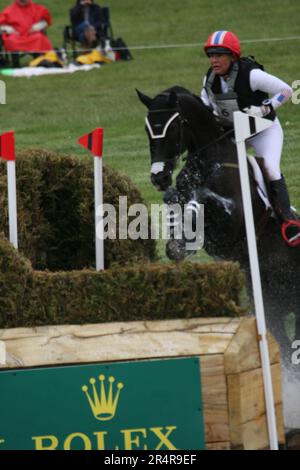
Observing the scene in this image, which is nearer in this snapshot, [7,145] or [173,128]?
[7,145]

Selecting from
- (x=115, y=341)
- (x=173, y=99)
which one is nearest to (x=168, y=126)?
(x=173, y=99)

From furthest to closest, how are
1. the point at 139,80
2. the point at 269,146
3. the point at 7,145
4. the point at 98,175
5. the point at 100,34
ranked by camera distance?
the point at 100,34
the point at 139,80
the point at 269,146
the point at 98,175
the point at 7,145

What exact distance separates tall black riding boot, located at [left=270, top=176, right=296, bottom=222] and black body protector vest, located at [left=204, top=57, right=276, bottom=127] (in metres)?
0.48

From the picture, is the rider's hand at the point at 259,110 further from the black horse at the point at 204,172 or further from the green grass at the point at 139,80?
the green grass at the point at 139,80

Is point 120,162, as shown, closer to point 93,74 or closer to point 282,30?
point 93,74

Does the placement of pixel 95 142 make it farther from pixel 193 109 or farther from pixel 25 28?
pixel 25 28

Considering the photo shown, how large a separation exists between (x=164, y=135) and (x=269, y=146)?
0.99 m

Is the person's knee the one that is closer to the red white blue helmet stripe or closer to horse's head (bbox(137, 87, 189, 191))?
horse's head (bbox(137, 87, 189, 191))

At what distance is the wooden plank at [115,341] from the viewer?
209 inches

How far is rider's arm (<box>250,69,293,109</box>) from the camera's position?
7668mm

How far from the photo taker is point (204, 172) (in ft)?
25.2

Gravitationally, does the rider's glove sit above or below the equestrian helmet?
below

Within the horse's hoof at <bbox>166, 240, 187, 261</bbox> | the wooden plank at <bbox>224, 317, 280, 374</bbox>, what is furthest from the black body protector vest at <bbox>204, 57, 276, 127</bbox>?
the wooden plank at <bbox>224, 317, 280, 374</bbox>

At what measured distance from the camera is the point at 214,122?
7758mm
